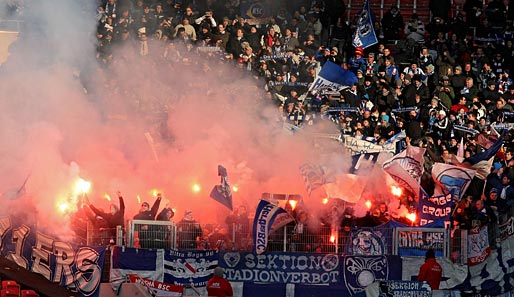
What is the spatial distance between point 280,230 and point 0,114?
4.86 meters

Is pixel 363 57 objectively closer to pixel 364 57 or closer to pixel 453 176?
pixel 364 57

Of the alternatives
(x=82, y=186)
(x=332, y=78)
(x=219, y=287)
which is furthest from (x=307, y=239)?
(x=332, y=78)

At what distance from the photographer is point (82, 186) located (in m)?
21.6

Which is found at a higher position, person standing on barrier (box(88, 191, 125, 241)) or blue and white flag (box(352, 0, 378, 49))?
blue and white flag (box(352, 0, 378, 49))

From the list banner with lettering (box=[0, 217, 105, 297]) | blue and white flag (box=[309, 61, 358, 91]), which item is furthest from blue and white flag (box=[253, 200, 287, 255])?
blue and white flag (box=[309, 61, 358, 91])

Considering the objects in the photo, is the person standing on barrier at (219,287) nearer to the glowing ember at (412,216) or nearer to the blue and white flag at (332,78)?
the glowing ember at (412,216)

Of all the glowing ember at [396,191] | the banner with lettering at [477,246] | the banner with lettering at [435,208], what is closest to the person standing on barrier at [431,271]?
the banner with lettering at [477,246]

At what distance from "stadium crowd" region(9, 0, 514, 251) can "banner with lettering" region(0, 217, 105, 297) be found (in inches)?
199

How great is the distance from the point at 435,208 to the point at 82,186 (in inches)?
207

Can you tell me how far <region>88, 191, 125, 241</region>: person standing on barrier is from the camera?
2034cm

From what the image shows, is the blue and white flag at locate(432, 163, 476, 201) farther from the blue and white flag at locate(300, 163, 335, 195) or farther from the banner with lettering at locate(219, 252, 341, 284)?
the banner with lettering at locate(219, 252, 341, 284)

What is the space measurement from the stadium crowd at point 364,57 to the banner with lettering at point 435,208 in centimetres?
202

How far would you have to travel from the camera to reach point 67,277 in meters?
20.1

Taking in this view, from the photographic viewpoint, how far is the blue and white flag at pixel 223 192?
68.4ft
